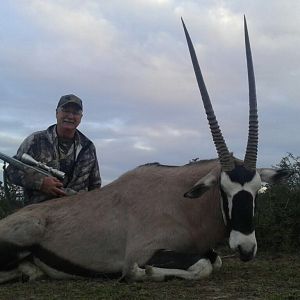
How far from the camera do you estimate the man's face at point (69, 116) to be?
8.12 metres

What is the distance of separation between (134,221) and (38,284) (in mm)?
1133

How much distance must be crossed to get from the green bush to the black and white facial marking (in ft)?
10.1

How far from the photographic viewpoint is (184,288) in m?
5.04

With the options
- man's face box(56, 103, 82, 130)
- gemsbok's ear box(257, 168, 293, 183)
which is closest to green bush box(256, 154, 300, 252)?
gemsbok's ear box(257, 168, 293, 183)

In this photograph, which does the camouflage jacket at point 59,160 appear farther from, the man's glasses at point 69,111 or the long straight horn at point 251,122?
the long straight horn at point 251,122

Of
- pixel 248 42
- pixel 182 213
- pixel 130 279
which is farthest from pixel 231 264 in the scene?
pixel 248 42

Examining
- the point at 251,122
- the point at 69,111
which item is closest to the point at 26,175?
the point at 69,111

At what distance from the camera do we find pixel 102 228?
6.14 meters

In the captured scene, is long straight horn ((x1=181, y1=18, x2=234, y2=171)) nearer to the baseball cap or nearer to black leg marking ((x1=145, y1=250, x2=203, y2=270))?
black leg marking ((x1=145, y1=250, x2=203, y2=270))

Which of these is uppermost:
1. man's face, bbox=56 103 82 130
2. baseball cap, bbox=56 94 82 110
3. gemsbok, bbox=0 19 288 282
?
baseball cap, bbox=56 94 82 110

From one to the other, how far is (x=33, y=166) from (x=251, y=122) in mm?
3042

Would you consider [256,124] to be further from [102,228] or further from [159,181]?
[102,228]

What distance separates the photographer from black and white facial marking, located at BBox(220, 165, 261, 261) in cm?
527

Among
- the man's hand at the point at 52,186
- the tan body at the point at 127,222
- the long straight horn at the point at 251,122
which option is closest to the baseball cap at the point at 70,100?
the man's hand at the point at 52,186
